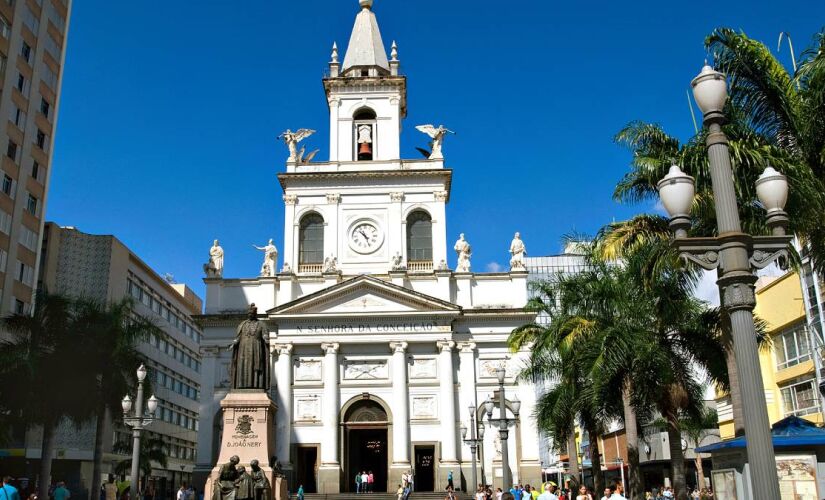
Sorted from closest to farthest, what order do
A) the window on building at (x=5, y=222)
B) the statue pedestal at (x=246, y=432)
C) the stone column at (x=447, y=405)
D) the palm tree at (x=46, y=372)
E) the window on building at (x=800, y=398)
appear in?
the statue pedestal at (x=246, y=432) → the palm tree at (x=46, y=372) → the window on building at (x=800, y=398) → the stone column at (x=447, y=405) → the window on building at (x=5, y=222)

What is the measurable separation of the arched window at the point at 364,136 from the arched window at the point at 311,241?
4650 mm

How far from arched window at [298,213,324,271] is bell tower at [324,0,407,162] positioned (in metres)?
3.73

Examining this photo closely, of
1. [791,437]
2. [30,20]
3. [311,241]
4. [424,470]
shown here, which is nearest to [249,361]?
[791,437]

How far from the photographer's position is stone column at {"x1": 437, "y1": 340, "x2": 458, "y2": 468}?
37844 millimetres

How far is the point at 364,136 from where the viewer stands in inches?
1785

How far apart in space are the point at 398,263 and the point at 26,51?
24793 millimetres

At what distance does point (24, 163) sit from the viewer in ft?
145

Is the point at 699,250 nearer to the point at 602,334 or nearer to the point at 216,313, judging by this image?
the point at 602,334

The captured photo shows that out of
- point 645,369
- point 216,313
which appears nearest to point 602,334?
point 645,369

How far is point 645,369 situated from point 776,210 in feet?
48.7

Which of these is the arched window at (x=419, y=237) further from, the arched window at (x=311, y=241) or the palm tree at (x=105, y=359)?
the palm tree at (x=105, y=359)

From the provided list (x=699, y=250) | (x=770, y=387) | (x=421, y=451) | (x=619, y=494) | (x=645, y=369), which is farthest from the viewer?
(x=421, y=451)

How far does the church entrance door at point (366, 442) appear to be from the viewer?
128ft

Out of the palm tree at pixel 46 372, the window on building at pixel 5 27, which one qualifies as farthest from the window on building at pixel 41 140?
the palm tree at pixel 46 372
